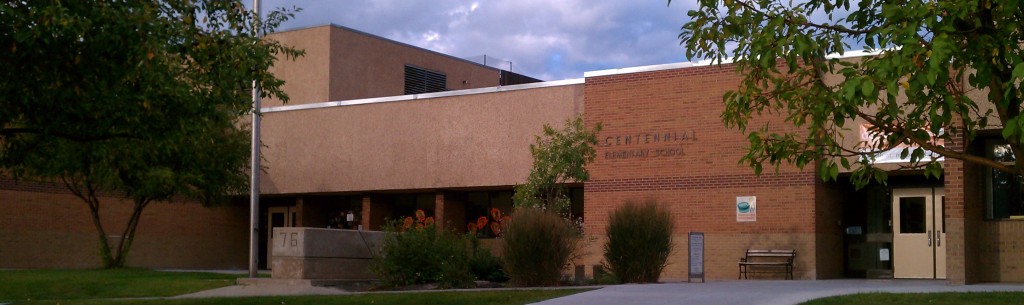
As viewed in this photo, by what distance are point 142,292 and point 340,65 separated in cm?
1821

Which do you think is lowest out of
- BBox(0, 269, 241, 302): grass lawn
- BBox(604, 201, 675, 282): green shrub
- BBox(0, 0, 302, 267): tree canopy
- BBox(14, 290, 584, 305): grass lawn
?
BBox(0, 269, 241, 302): grass lawn

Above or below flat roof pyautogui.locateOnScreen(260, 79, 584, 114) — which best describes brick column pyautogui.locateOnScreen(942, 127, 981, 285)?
below

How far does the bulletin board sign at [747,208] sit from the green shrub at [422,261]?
805 centimetres

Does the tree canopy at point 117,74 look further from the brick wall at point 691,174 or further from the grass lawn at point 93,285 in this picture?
the brick wall at point 691,174

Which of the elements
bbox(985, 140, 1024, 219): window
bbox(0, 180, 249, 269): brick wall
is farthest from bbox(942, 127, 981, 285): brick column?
bbox(0, 180, 249, 269): brick wall

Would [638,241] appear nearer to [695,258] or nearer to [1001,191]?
[695,258]

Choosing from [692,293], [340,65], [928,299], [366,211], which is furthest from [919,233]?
[340,65]

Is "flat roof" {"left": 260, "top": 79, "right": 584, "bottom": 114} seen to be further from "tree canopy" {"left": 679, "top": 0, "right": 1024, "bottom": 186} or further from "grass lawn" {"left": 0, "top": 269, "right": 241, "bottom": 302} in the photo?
"tree canopy" {"left": 679, "top": 0, "right": 1024, "bottom": 186}

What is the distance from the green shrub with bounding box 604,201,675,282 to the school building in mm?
4294

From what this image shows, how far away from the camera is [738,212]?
27.4m

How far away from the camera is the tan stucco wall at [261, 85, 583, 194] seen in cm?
3167

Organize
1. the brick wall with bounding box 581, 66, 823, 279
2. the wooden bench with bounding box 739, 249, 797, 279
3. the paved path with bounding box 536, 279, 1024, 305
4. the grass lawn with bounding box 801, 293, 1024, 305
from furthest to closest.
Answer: the brick wall with bounding box 581, 66, 823, 279 → the wooden bench with bounding box 739, 249, 797, 279 → the paved path with bounding box 536, 279, 1024, 305 → the grass lawn with bounding box 801, 293, 1024, 305

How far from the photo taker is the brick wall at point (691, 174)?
26828 millimetres

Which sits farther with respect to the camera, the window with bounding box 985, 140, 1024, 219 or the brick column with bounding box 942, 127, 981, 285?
the window with bounding box 985, 140, 1024, 219
